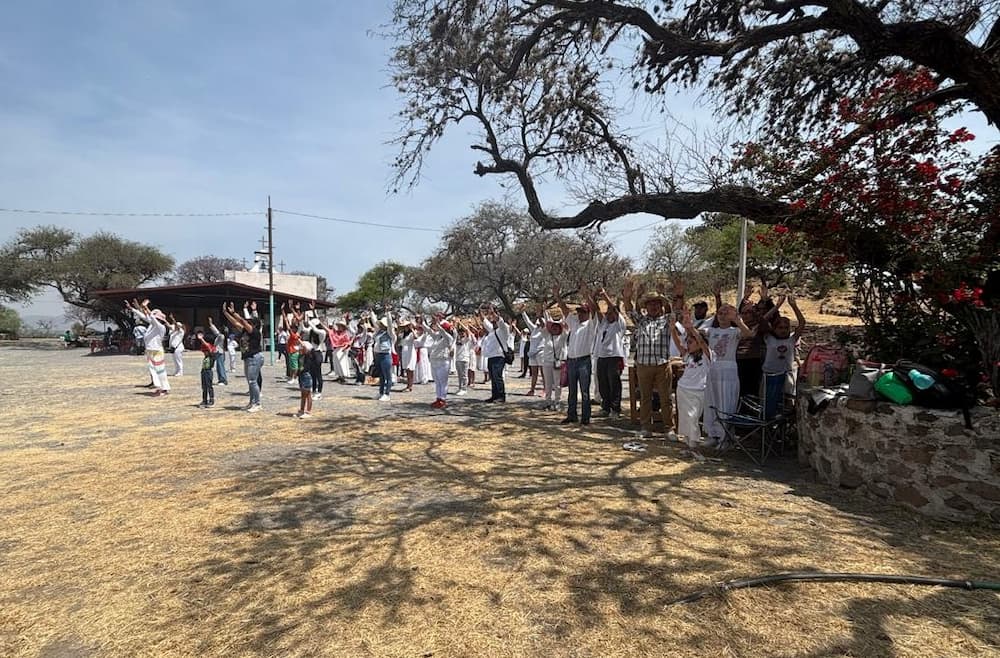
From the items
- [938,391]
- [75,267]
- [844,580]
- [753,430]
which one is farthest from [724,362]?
[75,267]

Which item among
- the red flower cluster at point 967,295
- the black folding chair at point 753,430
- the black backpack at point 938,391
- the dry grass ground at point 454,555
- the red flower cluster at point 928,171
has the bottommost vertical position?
the dry grass ground at point 454,555

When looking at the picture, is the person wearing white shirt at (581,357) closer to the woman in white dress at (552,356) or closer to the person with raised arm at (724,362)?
the woman in white dress at (552,356)

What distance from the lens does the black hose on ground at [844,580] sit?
3.27m

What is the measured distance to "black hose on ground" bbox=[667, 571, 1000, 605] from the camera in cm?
327

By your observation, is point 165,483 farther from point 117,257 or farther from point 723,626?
point 117,257

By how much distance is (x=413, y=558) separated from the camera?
12.6 feet

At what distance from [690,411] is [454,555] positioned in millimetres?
3848

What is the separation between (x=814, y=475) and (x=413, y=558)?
4.21 meters

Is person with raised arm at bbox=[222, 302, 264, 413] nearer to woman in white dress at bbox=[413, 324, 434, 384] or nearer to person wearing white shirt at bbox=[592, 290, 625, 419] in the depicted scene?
woman in white dress at bbox=[413, 324, 434, 384]

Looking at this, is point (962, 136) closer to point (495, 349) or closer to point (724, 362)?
point (724, 362)

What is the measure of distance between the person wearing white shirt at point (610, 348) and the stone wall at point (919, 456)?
135 inches

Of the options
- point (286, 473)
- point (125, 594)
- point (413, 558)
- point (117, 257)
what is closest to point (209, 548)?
point (125, 594)

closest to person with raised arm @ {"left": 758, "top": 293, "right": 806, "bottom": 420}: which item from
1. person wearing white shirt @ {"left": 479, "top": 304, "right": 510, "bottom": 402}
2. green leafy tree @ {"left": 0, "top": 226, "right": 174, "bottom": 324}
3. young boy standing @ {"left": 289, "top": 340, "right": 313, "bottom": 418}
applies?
person wearing white shirt @ {"left": 479, "top": 304, "right": 510, "bottom": 402}

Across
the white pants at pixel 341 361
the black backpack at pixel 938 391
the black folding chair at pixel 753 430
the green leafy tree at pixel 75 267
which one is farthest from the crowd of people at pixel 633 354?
the green leafy tree at pixel 75 267
